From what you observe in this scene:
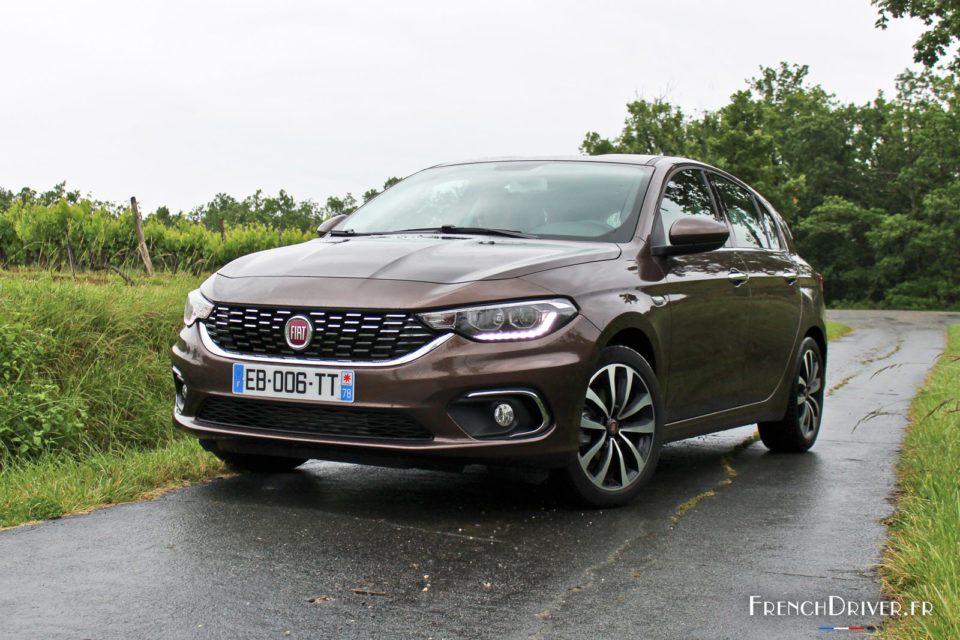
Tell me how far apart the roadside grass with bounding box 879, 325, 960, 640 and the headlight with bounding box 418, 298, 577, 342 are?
1.55 m

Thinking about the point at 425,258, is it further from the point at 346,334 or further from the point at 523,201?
the point at 523,201

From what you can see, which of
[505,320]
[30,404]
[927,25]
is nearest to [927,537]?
[505,320]

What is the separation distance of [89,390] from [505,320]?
4.02 m

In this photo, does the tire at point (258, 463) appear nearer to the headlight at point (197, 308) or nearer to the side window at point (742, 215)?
the headlight at point (197, 308)

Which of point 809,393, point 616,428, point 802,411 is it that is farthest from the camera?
point 809,393

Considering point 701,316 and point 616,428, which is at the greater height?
point 701,316

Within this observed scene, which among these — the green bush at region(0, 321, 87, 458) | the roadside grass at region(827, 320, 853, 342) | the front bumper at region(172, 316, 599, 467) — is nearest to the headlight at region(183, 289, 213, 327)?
the front bumper at region(172, 316, 599, 467)

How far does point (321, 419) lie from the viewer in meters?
4.59

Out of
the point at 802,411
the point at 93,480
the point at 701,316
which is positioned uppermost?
the point at 701,316

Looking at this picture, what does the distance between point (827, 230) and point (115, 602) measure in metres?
69.8

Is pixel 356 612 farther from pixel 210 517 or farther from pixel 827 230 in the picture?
pixel 827 230

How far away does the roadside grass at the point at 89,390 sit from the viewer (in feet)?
18.4

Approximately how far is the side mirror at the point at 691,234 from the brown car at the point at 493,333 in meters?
0.01

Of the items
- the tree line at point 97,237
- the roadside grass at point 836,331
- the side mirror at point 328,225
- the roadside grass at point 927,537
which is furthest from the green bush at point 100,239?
the roadside grass at point 836,331
